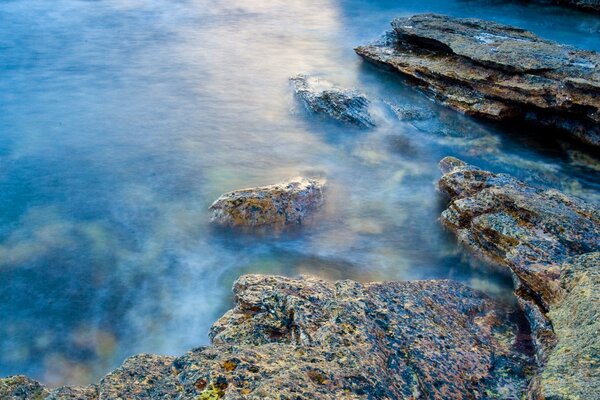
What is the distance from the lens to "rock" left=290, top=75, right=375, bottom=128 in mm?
9523

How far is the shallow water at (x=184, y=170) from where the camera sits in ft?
19.1

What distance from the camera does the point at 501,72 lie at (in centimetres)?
897

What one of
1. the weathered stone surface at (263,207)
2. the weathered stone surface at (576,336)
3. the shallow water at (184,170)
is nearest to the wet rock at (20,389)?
the shallow water at (184,170)

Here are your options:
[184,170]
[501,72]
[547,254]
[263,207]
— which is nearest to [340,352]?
[547,254]

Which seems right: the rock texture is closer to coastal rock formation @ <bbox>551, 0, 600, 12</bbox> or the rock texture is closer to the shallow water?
the shallow water

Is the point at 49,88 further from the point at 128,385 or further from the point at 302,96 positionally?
the point at 128,385

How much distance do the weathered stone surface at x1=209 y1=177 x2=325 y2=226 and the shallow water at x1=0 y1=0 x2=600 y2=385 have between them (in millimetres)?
212

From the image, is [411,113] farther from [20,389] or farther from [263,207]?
[20,389]

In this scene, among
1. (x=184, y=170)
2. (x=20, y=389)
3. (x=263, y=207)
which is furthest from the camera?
(x=184, y=170)

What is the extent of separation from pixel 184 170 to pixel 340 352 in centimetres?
566

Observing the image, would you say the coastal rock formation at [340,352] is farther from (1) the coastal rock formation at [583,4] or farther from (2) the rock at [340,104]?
(1) the coastal rock formation at [583,4]

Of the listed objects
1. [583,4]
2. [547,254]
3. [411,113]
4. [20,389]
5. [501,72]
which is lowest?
[20,389]

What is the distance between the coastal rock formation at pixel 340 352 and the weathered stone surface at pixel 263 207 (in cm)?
198

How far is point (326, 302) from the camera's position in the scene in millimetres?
4078
